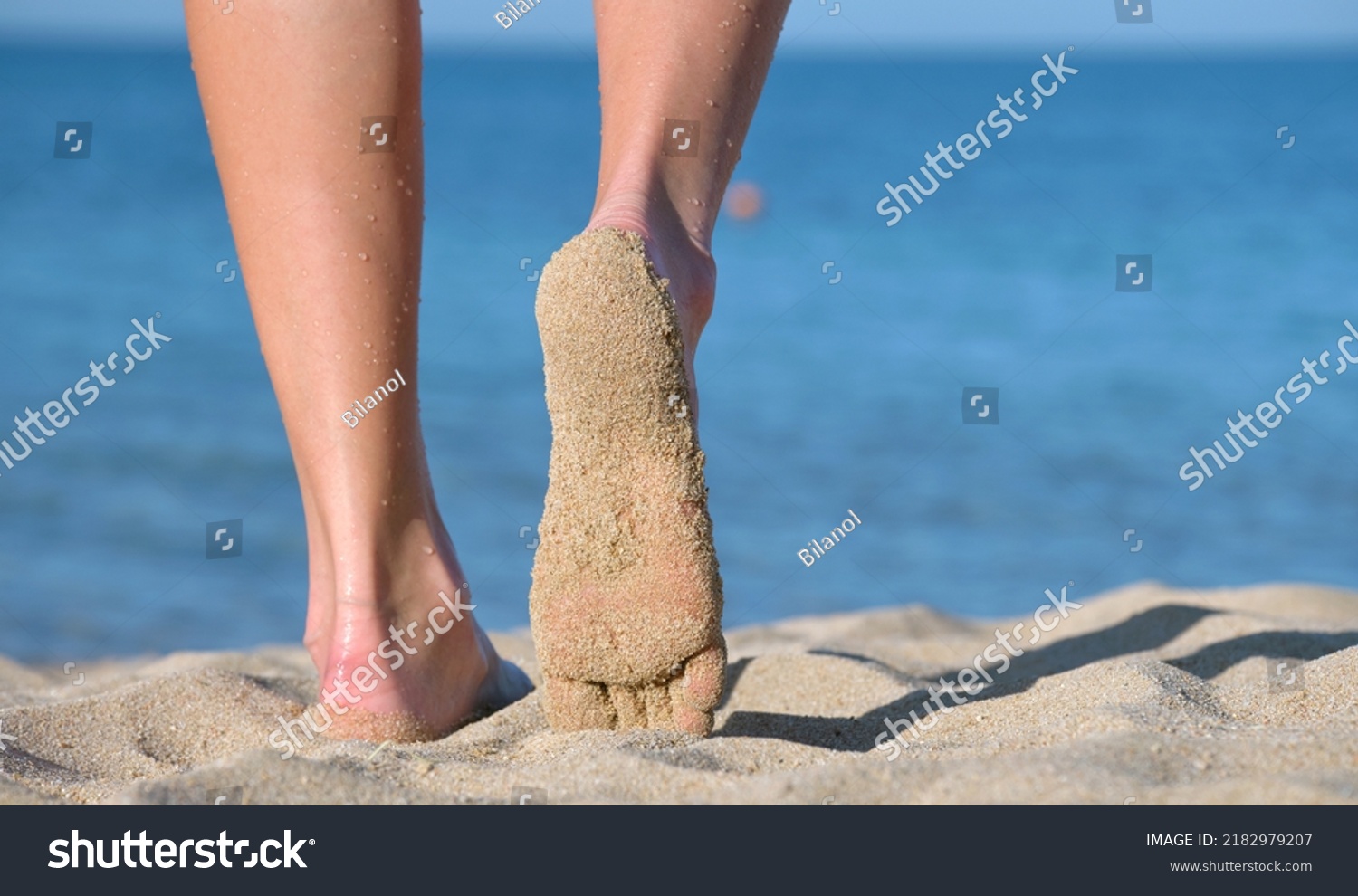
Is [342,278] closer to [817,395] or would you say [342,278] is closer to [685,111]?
[685,111]

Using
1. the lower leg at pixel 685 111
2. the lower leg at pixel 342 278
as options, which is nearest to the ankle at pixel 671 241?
the lower leg at pixel 685 111

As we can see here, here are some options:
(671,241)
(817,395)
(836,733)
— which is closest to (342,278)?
(671,241)

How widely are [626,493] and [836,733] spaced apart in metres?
0.49

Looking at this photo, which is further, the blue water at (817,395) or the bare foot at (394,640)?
the blue water at (817,395)

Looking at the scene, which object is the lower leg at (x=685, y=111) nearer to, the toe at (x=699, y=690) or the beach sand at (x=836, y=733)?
the toe at (x=699, y=690)

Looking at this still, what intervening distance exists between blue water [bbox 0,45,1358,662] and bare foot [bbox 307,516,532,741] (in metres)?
1.75

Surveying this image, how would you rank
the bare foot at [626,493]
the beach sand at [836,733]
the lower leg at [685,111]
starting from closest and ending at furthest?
the beach sand at [836,733]
the bare foot at [626,493]
the lower leg at [685,111]

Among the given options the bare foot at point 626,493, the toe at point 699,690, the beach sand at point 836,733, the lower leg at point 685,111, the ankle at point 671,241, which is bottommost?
the beach sand at point 836,733

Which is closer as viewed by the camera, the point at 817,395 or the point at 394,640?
the point at 394,640

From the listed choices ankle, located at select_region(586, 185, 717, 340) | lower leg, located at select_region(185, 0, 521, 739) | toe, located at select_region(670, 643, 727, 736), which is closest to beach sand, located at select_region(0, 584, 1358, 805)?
toe, located at select_region(670, 643, 727, 736)

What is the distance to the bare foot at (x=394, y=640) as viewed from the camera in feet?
5.35

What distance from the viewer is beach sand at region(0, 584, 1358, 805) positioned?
3.63 feet

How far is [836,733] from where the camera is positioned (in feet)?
5.47
